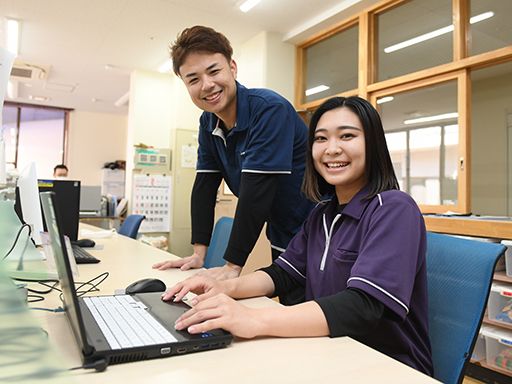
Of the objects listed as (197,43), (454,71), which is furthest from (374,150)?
(454,71)

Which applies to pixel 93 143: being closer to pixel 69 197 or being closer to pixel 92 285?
pixel 69 197

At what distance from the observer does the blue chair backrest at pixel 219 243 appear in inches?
67.0

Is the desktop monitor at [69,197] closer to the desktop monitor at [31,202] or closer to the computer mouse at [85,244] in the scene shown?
the computer mouse at [85,244]

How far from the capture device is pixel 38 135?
8.34 metres

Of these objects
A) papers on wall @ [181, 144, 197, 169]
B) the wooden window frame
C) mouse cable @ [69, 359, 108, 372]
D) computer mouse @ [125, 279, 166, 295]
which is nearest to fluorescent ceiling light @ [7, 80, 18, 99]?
papers on wall @ [181, 144, 197, 169]

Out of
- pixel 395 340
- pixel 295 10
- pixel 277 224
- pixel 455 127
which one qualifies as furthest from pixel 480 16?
pixel 395 340

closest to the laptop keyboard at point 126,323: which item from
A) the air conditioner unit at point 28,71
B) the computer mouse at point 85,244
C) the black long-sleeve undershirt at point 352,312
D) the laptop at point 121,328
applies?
the laptop at point 121,328

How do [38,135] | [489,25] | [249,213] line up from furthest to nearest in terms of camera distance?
[38,135]
[489,25]
[249,213]

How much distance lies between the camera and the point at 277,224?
1490 millimetres

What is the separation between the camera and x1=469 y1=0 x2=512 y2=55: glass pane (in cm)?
287

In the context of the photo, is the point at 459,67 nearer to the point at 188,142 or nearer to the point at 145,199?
the point at 188,142

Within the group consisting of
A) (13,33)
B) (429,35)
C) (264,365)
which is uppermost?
(13,33)

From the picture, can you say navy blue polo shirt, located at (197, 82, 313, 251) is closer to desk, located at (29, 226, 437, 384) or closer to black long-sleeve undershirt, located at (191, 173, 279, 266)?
black long-sleeve undershirt, located at (191, 173, 279, 266)

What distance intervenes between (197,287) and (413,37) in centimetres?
341
